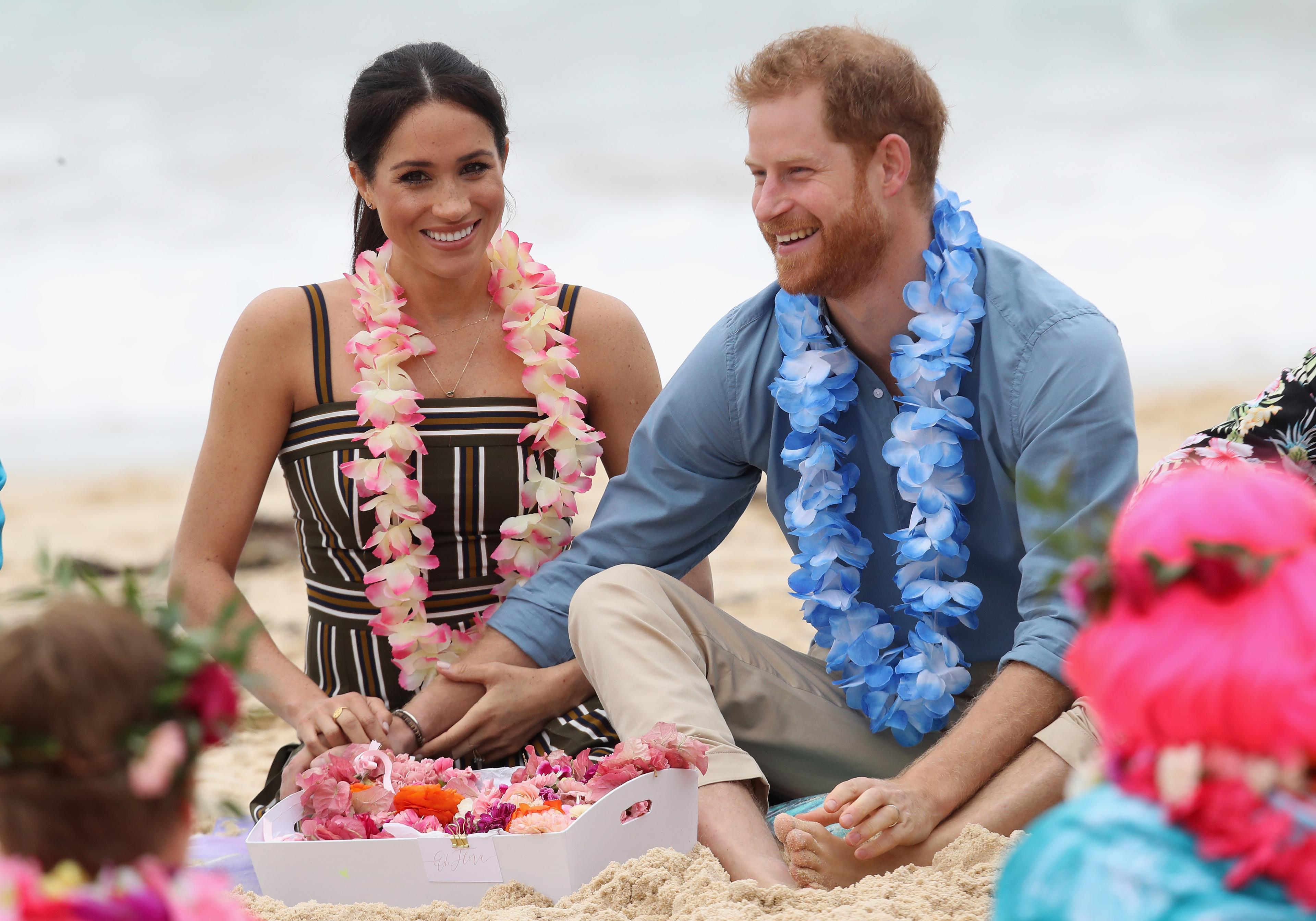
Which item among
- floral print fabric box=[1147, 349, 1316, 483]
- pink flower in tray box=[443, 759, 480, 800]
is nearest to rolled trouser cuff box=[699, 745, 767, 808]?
pink flower in tray box=[443, 759, 480, 800]

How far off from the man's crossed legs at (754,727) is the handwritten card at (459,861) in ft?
1.36

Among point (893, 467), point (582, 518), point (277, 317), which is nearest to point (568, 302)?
point (277, 317)

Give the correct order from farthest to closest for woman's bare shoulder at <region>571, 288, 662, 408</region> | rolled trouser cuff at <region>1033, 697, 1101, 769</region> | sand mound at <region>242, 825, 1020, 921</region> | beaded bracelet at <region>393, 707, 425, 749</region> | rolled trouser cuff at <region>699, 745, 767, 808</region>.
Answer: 1. woman's bare shoulder at <region>571, 288, 662, 408</region>
2. beaded bracelet at <region>393, 707, 425, 749</region>
3. rolled trouser cuff at <region>699, 745, 767, 808</region>
4. rolled trouser cuff at <region>1033, 697, 1101, 769</region>
5. sand mound at <region>242, 825, 1020, 921</region>

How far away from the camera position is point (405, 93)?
10.6 feet

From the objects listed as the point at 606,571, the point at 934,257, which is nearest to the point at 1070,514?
the point at 934,257

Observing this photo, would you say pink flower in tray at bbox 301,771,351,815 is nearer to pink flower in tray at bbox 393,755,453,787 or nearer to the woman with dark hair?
pink flower in tray at bbox 393,755,453,787

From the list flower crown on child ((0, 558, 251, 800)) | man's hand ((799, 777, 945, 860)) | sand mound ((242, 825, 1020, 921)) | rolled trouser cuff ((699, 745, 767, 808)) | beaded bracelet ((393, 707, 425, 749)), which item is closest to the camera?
flower crown on child ((0, 558, 251, 800))

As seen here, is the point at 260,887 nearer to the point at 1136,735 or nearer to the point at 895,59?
the point at 1136,735

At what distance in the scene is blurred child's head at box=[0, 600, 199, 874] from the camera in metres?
1.01

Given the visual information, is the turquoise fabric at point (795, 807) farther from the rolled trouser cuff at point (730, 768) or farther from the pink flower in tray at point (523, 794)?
the pink flower in tray at point (523, 794)

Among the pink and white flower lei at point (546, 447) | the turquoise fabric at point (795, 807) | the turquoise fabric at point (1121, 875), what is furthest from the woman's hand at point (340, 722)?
the turquoise fabric at point (1121, 875)

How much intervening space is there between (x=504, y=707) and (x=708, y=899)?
0.97 m

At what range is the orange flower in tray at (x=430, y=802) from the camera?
8.26ft

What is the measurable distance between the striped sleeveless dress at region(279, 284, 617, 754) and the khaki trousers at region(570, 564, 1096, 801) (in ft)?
1.44
